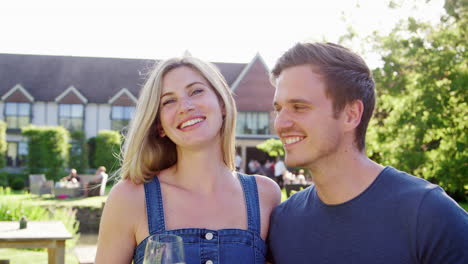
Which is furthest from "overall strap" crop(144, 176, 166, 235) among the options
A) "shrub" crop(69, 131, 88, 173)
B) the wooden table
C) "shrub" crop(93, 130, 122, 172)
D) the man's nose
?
"shrub" crop(69, 131, 88, 173)

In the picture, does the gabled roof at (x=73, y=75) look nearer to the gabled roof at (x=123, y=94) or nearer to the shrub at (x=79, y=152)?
the gabled roof at (x=123, y=94)

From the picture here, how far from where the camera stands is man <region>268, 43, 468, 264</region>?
2.18 meters

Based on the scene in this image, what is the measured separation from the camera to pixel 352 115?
8.29 ft

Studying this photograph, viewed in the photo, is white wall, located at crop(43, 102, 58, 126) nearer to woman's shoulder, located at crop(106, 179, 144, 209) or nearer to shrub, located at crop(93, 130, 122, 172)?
shrub, located at crop(93, 130, 122, 172)

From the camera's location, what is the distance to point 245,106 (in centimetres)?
3975

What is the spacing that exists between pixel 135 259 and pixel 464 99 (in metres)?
10.0

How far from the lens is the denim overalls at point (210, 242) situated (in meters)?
2.66

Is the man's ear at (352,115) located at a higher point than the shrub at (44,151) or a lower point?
higher

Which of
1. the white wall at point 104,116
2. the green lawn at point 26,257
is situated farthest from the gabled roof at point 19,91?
the green lawn at point 26,257

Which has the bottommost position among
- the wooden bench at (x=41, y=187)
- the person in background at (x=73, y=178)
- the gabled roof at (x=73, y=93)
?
the wooden bench at (x=41, y=187)

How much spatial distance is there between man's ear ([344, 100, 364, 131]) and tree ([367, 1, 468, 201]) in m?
8.54

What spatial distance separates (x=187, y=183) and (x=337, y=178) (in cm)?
96

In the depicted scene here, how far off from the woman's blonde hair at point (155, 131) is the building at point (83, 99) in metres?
34.8

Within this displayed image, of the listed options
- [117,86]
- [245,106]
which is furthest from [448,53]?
[117,86]
